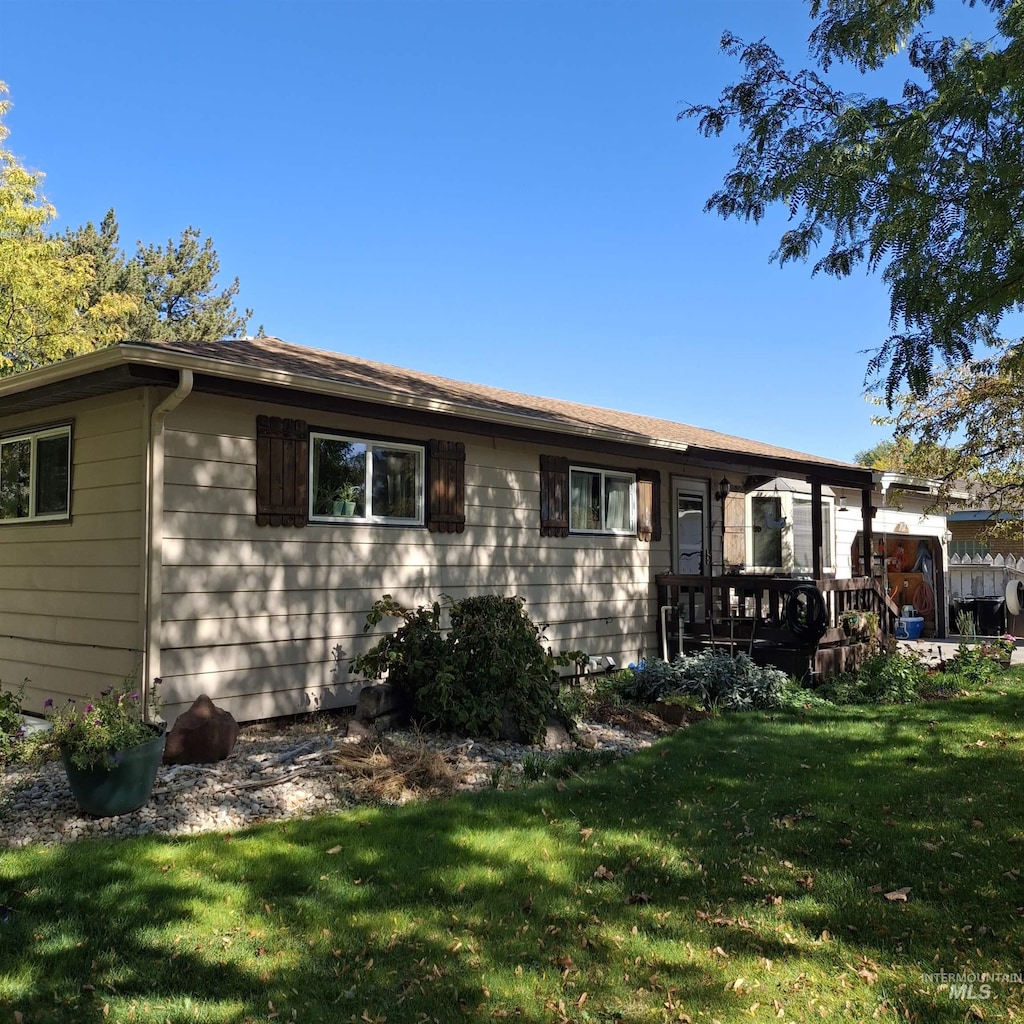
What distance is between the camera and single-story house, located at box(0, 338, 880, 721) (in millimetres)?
6418

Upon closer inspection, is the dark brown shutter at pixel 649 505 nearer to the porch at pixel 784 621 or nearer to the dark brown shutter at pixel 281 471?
the porch at pixel 784 621

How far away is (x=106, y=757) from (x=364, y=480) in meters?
3.89

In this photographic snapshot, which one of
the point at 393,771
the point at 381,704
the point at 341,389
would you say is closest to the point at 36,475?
the point at 341,389

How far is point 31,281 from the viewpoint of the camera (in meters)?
17.4

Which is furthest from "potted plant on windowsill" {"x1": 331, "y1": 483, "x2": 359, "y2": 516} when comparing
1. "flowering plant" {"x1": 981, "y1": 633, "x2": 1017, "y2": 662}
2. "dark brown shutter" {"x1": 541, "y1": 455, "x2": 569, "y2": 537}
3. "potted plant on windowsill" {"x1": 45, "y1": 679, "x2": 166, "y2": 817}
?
"flowering plant" {"x1": 981, "y1": 633, "x2": 1017, "y2": 662}

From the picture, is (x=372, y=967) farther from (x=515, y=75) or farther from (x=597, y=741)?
(x=515, y=75)

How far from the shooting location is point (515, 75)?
12883 mm

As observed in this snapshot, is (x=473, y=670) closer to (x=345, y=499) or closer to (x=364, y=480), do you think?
(x=345, y=499)

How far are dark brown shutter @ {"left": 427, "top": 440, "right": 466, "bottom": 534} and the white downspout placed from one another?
9.00 feet

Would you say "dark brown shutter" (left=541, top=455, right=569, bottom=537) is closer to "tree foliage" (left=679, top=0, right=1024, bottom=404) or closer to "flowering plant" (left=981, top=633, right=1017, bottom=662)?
"tree foliage" (left=679, top=0, right=1024, bottom=404)

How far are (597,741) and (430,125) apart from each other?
39.7 ft

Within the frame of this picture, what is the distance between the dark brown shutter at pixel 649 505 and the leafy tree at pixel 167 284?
2270 cm

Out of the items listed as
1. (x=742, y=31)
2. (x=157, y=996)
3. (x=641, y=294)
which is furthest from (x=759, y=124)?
(x=641, y=294)

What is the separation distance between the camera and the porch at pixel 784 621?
30.7ft
